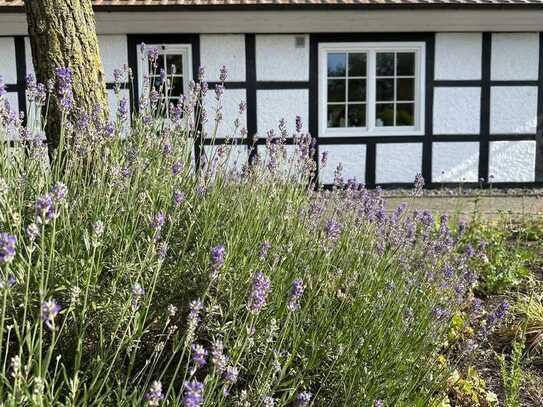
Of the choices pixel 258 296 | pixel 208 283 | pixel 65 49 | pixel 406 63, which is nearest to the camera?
pixel 258 296

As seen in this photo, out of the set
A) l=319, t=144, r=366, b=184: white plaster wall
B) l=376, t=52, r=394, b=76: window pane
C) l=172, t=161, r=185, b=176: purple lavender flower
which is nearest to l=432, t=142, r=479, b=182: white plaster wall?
l=319, t=144, r=366, b=184: white plaster wall

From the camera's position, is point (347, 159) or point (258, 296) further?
point (347, 159)

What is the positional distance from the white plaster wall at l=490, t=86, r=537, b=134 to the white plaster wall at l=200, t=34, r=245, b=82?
373 centimetres

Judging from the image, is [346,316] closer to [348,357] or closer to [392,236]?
[348,357]

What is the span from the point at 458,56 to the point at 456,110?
78 centimetres

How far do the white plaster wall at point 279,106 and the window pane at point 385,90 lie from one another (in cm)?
110

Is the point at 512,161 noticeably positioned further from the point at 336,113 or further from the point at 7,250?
the point at 7,250

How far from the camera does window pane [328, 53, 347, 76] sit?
9.16 m

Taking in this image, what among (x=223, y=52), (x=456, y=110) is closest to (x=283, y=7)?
(x=223, y=52)

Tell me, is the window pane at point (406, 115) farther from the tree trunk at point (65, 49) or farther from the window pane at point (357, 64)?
the tree trunk at point (65, 49)

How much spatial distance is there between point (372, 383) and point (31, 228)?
1.40 metres

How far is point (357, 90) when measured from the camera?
9.30 meters

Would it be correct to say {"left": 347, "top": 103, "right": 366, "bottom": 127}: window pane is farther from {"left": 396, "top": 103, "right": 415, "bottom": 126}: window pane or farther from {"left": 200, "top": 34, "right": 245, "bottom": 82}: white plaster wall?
{"left": 200, "top": 34, "right": 245, "bottom": 82}: white plaster wall

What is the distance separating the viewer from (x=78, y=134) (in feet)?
8.61
